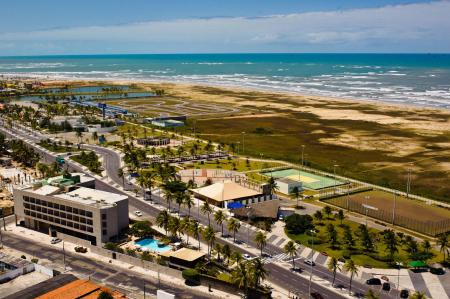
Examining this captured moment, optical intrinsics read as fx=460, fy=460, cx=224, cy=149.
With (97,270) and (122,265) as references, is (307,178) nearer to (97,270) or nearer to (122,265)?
(122,265)

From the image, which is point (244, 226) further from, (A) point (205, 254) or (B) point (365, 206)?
(B) point (365, 206)

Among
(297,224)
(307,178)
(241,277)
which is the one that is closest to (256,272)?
(241,277)

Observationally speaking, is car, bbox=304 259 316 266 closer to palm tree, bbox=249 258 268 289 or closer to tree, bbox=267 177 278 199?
palm tree, bbox=249 258 268 289

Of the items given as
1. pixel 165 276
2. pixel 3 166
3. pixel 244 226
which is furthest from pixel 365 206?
pixel 3 166

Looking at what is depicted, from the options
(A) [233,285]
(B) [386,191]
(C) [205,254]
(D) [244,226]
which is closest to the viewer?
(A) [233,285]

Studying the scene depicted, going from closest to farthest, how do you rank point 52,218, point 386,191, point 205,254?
point 205,254, point 52,218, point 386,191

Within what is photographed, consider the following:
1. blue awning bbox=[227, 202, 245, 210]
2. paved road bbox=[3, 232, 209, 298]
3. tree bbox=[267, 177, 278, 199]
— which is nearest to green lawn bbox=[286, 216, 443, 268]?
blue awning bbox=[227, 202, 245, 210]

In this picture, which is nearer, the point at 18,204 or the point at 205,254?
the point at 205,254
